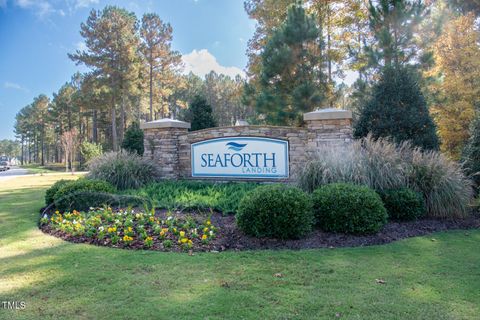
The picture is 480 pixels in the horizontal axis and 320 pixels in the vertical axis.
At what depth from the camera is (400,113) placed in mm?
6254

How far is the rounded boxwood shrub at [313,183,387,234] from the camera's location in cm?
400

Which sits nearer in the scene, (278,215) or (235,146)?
(278,215)

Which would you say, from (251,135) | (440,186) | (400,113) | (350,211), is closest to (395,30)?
(400,113)

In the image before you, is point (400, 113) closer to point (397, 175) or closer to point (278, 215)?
point (397, 175)

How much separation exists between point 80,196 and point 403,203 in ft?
17.6

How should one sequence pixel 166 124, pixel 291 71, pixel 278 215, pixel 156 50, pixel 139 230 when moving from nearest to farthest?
pixel 278 215 < pixel 139 230 < pixel 166 124 < pixel 291 71 < pixel 156 50

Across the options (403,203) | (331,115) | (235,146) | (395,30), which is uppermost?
(395,30)

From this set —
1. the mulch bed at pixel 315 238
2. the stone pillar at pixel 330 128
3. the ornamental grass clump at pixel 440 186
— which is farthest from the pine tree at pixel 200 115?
the ornamental grass clump at pixel 440 186

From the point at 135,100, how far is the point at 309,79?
61.6 feet

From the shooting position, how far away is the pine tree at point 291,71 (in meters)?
11.5

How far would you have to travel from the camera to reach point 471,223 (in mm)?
4715

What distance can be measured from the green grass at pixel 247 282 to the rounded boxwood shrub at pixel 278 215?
37 cm

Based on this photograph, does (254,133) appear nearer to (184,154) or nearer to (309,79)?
(184,154)

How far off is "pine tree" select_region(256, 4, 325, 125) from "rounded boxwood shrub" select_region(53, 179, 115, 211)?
24.7 feet
